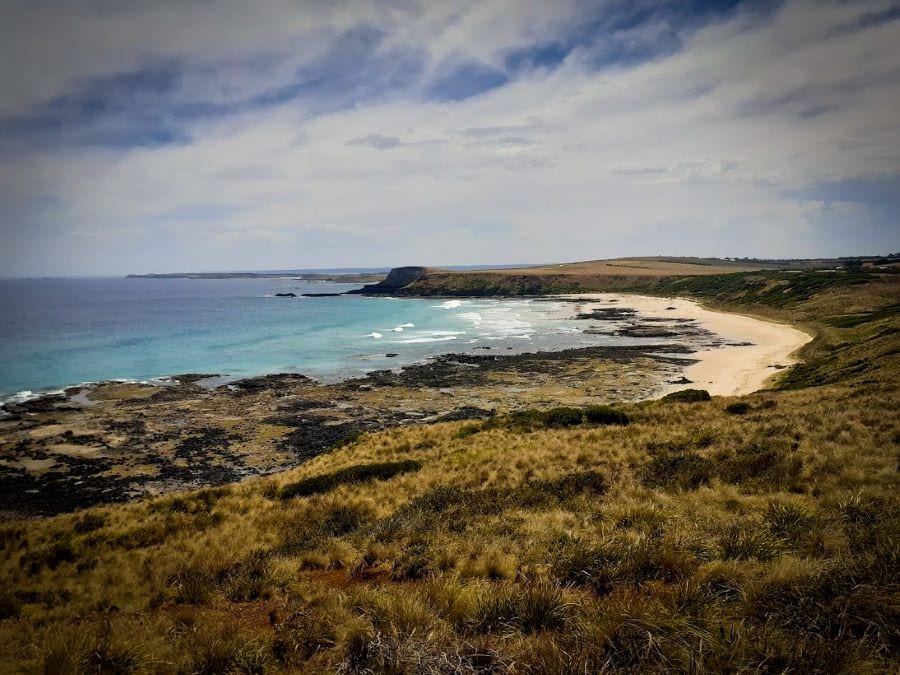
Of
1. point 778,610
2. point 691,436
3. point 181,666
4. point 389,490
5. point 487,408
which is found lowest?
point 487,408

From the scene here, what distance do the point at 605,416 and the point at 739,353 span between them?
121 ft

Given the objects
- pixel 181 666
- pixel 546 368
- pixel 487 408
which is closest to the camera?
pixel 181 666

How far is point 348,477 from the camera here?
17047 mm

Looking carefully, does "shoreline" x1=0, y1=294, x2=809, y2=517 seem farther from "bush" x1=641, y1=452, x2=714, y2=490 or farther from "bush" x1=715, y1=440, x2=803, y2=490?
"bush" x1=715, y1=440, x2=803, y2=490

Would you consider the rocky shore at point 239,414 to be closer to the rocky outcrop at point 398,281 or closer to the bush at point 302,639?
the bush at point 302,639

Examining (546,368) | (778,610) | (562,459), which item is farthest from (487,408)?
(778,610)

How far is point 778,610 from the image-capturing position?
4.57 meters

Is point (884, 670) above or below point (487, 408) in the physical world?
above

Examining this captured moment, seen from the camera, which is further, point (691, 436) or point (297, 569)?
point (691, 436)

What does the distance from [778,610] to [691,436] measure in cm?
1270

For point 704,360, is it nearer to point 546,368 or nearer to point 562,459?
point 546,368

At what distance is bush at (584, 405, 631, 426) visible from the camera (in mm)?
22883

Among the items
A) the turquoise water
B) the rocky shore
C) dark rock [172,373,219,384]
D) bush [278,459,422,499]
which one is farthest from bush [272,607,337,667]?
dark rock [172,373,219,384]

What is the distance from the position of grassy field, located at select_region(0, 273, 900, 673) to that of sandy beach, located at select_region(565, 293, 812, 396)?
22.0m
